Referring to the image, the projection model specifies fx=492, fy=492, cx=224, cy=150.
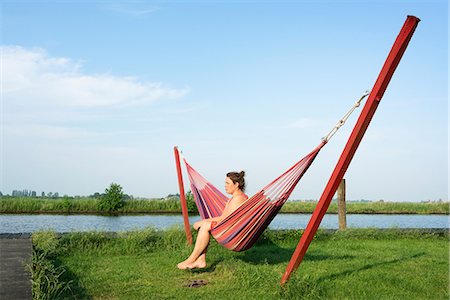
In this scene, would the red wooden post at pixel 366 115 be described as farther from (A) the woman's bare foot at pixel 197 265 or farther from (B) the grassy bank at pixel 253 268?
(A) the woman's bare foot at pixel 197 265

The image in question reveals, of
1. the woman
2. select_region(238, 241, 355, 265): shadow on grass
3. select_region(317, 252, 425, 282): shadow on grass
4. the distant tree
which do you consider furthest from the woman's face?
the distant tree

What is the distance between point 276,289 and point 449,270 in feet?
7.82

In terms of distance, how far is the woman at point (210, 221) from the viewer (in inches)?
181

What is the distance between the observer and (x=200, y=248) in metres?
4.63

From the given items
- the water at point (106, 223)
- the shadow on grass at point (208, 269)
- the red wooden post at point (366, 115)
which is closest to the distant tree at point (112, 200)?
the water at point (106, 223)

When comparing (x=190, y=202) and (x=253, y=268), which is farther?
(x=190, y=202)

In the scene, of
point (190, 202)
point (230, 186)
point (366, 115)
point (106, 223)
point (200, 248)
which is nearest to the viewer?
point (366, 115)

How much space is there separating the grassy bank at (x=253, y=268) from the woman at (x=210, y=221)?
159 mm

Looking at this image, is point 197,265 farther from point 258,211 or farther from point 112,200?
point 112,200

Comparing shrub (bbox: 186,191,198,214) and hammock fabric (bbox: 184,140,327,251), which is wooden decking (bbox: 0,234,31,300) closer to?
hammock fabric (bbox: 184,140,327,251)

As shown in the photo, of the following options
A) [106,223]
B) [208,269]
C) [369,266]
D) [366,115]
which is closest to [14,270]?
[208,269]

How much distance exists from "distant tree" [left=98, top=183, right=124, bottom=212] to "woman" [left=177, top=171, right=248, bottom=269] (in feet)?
48.3

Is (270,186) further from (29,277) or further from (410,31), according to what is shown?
(29,277)

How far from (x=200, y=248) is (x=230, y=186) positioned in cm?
67
